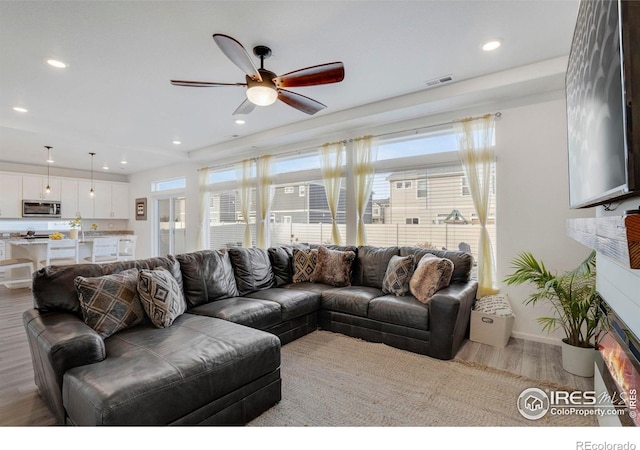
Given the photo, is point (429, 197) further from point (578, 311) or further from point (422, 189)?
point (578, 311)

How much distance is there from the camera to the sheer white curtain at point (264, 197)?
557 cm

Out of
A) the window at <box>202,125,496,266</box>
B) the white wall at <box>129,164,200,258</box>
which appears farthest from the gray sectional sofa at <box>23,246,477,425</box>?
the white wall at <box>129,164,200,258</box>

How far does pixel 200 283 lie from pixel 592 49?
10.3 ft

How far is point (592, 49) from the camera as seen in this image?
4.10 feet

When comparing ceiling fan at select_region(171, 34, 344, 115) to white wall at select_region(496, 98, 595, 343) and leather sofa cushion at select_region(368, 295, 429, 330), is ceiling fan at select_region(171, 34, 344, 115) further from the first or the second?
white wall at select_region(496, 98, 595, 343)

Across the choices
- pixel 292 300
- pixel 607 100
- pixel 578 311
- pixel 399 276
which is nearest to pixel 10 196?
pixel 292 300

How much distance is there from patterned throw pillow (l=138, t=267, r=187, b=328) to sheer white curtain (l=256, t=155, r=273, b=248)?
3.21m

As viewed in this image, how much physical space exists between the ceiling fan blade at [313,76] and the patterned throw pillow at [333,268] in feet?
6.94

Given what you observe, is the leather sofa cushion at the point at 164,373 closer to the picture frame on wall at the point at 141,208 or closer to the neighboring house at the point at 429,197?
the neighboring house at the point at 429,197

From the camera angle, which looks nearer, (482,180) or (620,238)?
(620,238)

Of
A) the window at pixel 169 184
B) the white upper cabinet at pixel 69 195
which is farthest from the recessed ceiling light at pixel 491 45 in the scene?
the white upper cabinet at pixel 69 195

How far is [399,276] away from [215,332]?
78.2 inches

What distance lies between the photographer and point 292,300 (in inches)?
124
